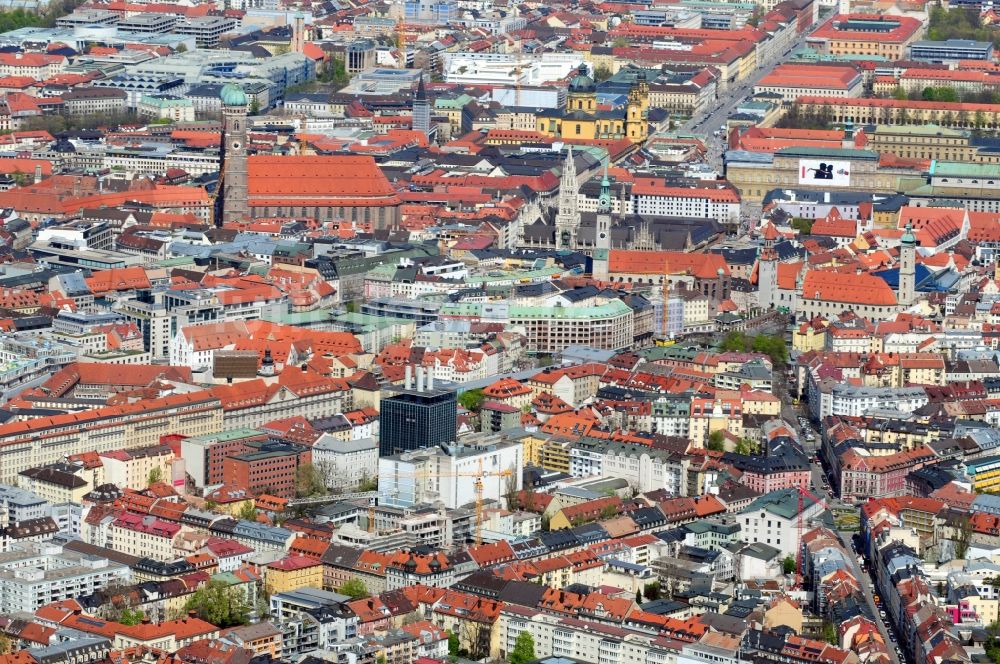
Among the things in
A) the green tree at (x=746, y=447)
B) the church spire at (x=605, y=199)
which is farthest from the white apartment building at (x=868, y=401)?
the church spire at (x=605, y=199)

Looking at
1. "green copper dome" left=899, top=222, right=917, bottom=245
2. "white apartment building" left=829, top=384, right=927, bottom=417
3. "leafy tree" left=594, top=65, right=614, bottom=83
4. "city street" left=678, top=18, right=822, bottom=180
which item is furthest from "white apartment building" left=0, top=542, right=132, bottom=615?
"leafy tree" left=594, top=65, right=614, bottom=83

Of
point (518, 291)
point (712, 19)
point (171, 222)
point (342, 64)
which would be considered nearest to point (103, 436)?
point (518, 291)

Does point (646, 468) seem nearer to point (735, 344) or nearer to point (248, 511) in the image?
point (248, 511)

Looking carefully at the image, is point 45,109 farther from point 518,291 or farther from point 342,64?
point 518,291

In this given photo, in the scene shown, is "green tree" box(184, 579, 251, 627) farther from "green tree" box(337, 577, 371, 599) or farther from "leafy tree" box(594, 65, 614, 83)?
"leafy tree" box(594, 65, 614, 83)

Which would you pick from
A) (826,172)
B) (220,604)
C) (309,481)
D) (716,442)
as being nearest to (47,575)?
(220,604)

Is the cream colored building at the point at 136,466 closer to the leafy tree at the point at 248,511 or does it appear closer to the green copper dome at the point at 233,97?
the leafy tree at the point at 248,511
